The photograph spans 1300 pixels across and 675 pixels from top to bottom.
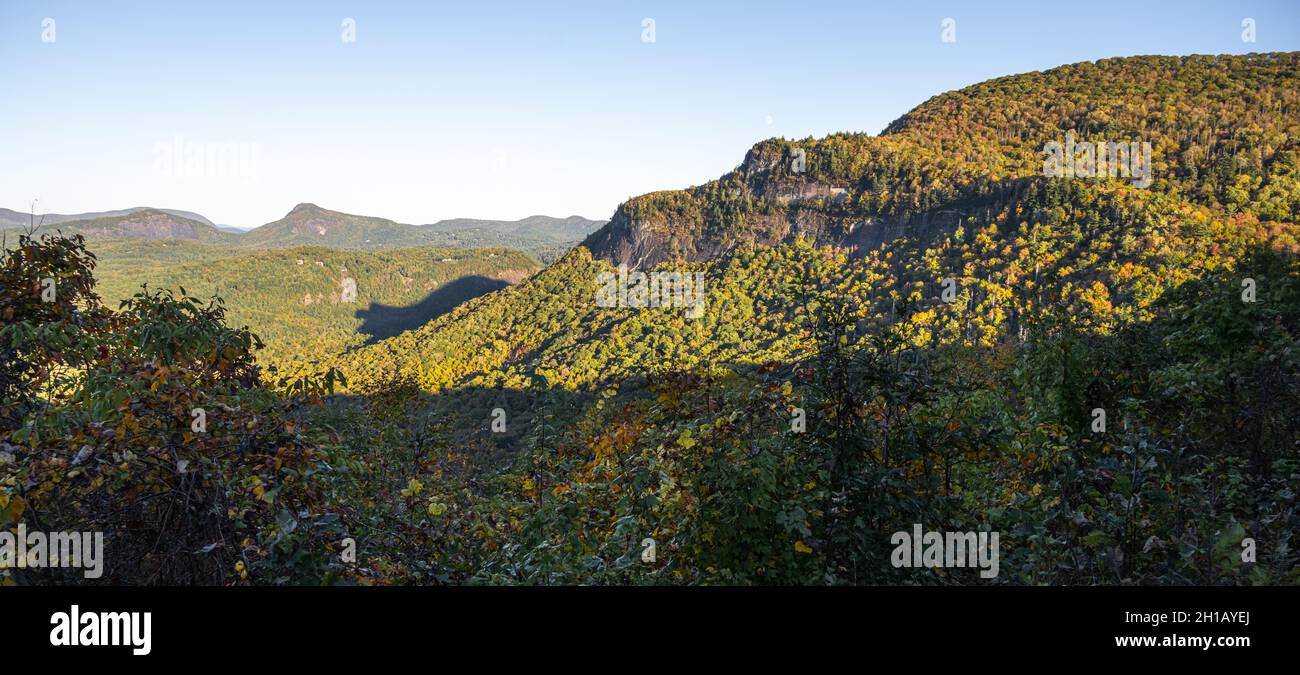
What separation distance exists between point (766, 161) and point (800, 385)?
5260 inches

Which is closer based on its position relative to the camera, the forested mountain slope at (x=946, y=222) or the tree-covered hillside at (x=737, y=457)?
the tree-covered hillside at (x=737, y=457)

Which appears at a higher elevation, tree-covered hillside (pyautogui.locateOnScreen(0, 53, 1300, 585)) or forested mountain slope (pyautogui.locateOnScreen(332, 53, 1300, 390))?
forested mountain slope (pyautogui.locateOnScreen(332, 53, 1300, 390))

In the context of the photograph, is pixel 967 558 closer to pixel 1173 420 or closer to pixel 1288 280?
pixel 1173 420

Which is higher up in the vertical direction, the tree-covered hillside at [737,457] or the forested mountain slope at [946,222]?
the forested mountain slope at [946,222]

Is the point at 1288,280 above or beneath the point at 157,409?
above

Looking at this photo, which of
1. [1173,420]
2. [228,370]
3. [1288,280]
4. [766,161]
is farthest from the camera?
[766,161]

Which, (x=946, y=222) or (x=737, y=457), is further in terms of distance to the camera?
(x=946, y=222)

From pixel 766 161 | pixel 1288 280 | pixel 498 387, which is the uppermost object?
pixel 766 161

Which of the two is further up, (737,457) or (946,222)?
(946,222)

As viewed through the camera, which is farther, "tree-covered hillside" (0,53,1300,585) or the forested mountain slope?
the forested mountain slope
